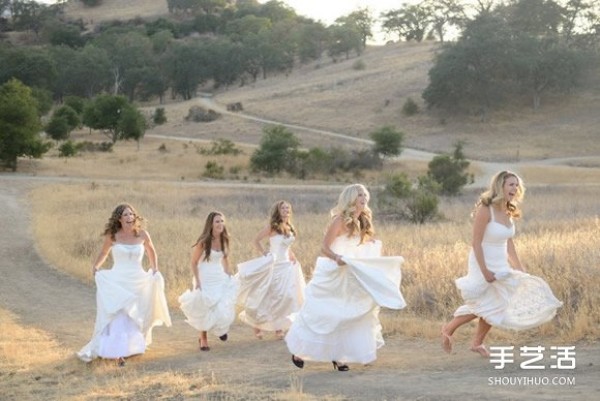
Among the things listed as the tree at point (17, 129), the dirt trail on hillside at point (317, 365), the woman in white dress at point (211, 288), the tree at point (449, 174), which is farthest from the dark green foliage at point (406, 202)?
the tree at point (17, 129)

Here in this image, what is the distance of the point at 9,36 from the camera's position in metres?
142

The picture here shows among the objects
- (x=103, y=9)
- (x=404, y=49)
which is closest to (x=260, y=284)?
(x=404, y=49)

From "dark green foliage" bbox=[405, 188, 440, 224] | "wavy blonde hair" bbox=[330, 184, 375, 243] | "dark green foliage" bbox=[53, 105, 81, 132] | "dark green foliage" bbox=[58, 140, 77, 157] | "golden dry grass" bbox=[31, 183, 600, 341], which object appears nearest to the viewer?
"wavy blonde hair" bbox=[330, 184, 375, 243]

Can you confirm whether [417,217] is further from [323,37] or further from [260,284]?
[323,37]

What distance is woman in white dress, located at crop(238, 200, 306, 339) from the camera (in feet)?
35.4

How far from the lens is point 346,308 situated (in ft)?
27.8

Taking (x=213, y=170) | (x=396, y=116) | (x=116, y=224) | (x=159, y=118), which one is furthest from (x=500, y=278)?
(x=159, y=118)

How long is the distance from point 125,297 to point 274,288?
210cm

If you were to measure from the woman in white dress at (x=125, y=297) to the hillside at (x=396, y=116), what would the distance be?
46.3 metres

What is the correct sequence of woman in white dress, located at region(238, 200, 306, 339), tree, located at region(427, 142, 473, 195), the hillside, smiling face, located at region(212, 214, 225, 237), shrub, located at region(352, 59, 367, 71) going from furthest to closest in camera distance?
shrub, located at region(352, 59, 367, 71) → the hillside → tree, located at region(427, 142, 473, 195) → woman in white dress, located at region(238, 200, 306, 339) → smiling face, located at region(212, 214, 225, 237)

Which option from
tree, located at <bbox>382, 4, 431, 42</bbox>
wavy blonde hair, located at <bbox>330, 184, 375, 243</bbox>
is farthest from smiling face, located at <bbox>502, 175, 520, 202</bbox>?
tree, located at <bbox>382, 4, 431, 42</bbox>

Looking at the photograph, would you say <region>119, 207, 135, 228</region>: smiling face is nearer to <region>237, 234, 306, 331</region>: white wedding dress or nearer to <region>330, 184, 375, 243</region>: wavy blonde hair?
<region>237, 234, 306, 331</region>: white wedding dress

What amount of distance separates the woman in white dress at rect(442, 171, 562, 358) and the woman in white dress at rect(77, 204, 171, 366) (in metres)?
3.88

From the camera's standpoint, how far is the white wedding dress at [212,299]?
1035 cm
